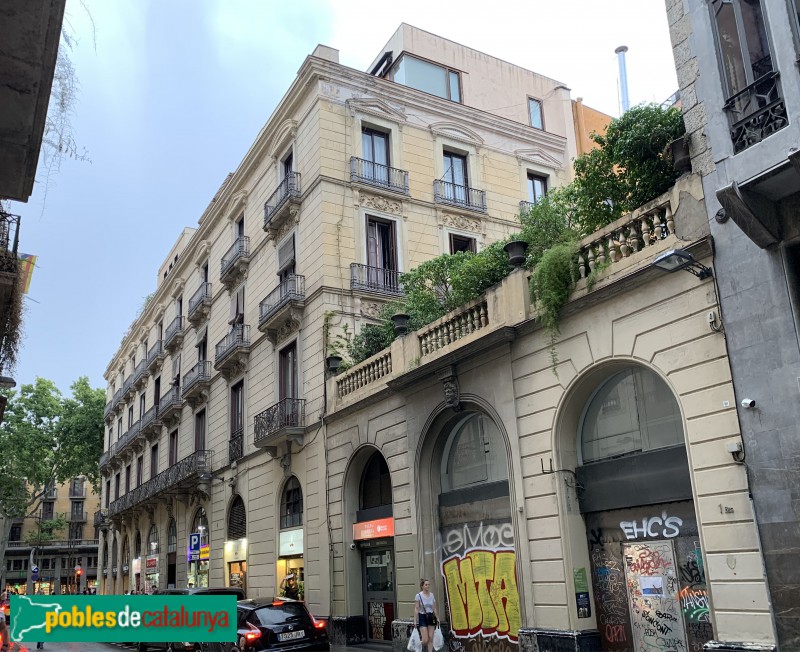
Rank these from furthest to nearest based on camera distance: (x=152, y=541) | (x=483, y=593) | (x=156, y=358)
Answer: (x=156, y=358) → (x=152, y=541) → (x=483, y=593)

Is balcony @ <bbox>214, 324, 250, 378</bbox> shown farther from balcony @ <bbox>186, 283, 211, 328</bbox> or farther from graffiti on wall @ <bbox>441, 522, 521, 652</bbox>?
graffiti on wall @ <bbox>441, 522, 521, 652</bbox>

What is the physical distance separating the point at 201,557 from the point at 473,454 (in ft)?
56.3

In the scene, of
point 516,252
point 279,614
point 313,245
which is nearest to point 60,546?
point 313,245

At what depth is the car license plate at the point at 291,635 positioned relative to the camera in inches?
511

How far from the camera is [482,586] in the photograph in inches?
603

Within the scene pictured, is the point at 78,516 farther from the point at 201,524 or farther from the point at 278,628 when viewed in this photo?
the point at 278,628

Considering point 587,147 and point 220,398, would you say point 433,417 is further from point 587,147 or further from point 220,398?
point 587,147

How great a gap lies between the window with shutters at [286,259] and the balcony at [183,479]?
9218 millimetres

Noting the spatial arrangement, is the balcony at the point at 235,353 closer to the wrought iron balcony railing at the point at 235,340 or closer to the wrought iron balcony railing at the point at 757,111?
the wrought iron balcony railing at the point at 235,340

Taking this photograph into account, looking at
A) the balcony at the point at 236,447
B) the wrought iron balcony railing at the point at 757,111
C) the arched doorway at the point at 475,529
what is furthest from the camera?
the balcony at the point at 236,447

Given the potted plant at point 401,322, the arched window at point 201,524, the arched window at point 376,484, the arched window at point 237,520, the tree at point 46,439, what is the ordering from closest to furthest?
the potted plant at point 401,322 → the arched window at point 376,484 → the arched window at point 237,520 → the arched window at point 201,524 → the tree at point 46,439

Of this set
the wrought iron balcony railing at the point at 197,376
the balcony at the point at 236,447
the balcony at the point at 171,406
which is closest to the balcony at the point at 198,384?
the wrought iron balcony railing at the point at 197,376

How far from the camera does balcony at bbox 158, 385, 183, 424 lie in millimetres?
35344

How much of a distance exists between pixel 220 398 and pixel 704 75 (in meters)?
23.3
